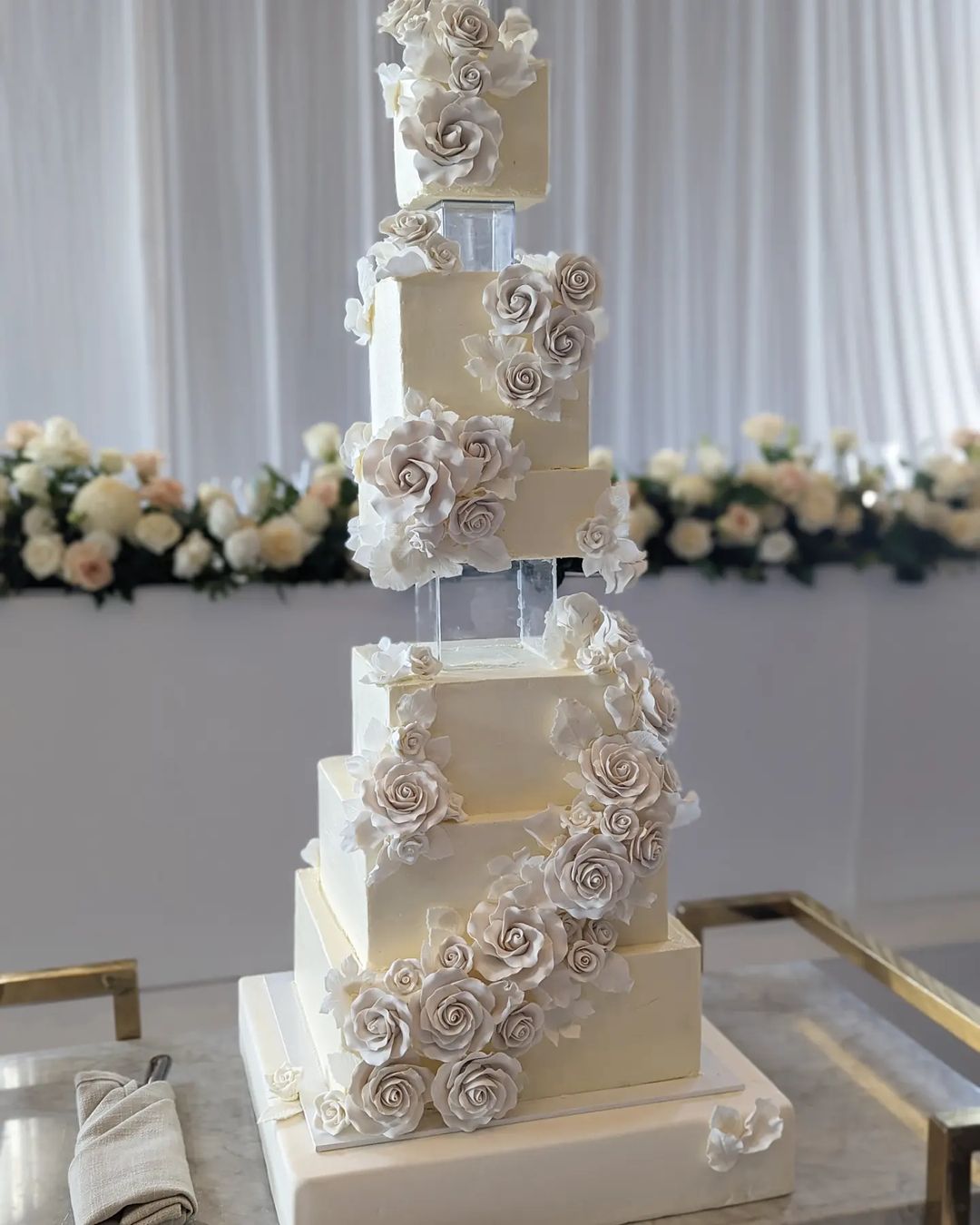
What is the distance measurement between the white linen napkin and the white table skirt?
4.49ft

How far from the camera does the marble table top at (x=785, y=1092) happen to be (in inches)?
55.2

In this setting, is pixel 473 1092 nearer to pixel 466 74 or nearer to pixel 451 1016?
pixel 451 1016

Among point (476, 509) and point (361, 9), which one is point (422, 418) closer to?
point (476, 509)

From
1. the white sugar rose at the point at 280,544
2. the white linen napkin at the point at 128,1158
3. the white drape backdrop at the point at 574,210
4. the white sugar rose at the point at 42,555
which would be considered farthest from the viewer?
the white drape backdrop at the point at 574,210

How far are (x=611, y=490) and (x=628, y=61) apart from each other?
2453 millimetres

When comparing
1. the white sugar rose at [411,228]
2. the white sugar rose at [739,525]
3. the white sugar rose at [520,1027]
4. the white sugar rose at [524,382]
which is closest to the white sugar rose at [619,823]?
the white sugar rose at [520,1027]

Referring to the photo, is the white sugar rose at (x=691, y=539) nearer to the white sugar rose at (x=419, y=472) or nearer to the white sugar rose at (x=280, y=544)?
the white sugar rose at (x=280, y=544)

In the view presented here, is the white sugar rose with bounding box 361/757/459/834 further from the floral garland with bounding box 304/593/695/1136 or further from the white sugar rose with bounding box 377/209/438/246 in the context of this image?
the white sugar rose with bounding box 377/209/438/246

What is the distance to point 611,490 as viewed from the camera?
1480mm

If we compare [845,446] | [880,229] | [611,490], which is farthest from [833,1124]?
[880,229]

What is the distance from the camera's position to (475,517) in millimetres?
1393

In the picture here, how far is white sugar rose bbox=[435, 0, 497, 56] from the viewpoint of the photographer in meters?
1.37

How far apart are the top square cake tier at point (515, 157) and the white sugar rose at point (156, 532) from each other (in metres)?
1.55

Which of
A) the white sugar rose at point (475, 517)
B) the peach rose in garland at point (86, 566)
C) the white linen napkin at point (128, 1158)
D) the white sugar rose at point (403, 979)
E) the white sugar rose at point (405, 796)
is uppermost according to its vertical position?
the white sugar rose at point (475, 517)
